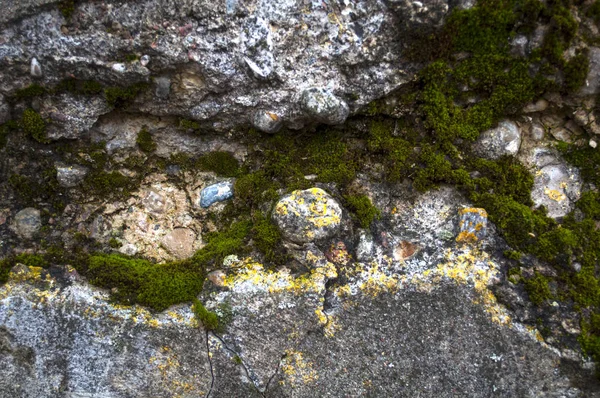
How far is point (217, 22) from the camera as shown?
7.40 feet

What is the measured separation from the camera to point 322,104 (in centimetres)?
236

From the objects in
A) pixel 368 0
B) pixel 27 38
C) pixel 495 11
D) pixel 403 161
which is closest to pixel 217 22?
pixel 368 0

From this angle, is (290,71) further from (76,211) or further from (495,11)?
(76,211)

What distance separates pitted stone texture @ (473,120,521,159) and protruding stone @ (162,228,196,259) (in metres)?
1.77

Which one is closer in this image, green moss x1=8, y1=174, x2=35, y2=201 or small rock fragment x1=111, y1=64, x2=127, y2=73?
small rock fragment x1=111, y1=64, x2=127, y2=73

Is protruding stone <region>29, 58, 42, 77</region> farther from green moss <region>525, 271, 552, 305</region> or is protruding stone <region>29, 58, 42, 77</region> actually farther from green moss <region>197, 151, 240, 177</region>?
green moss <region>525, 271, 552, 305</region>

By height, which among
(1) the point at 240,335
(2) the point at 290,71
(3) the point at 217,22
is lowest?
(1) the point at 240,335

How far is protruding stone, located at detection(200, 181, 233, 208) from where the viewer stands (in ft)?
8.56

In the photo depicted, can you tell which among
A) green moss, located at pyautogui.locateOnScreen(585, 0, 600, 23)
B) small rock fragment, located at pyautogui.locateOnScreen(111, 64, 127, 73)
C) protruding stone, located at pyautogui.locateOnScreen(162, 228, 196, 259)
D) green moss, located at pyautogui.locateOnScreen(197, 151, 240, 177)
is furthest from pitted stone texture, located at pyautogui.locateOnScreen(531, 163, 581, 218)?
small rock fragment, located at pyautogui.locateOnScreen(111, 64, 127, 73)

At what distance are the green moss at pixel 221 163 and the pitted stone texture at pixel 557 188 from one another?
5.67ft

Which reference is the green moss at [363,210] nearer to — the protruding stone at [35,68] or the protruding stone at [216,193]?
the protruding stone at [216,193]

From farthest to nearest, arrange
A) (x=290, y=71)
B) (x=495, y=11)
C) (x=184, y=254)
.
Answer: (x=184, y=254)
(x=290, y=71)
(x=495, y=11)

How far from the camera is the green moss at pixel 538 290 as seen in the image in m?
2.20

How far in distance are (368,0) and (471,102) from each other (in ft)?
2.62
